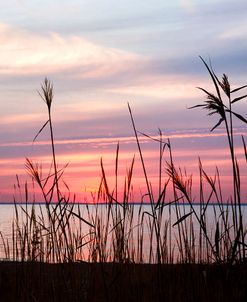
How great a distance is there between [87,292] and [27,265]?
0.56 metres

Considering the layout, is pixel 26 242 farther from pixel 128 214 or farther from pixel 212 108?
pixel 212 108

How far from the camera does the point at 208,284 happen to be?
2.92m

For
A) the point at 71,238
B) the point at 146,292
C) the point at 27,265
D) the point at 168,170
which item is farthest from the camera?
the point at 27,265

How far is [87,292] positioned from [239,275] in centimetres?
92

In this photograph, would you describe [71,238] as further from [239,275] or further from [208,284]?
[239,275]

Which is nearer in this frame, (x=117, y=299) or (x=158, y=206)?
(x=158, y=206)

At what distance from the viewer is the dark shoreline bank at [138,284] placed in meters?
2.72

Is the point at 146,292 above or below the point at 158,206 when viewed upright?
below

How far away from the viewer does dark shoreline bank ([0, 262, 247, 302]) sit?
8.92 feet

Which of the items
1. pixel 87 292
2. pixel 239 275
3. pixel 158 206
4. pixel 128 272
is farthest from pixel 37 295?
pixel 239 275

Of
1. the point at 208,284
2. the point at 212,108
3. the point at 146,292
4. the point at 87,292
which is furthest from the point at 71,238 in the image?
the point at 212,108

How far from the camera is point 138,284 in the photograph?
3.07m

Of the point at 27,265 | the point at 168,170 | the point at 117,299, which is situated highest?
the point at 168,170

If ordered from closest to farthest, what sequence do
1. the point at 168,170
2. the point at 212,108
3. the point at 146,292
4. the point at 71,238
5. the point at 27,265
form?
the point at 212,108 → the point at 168,170 → the point at 146,292 → the point at 71,238 → the point at 27,265
